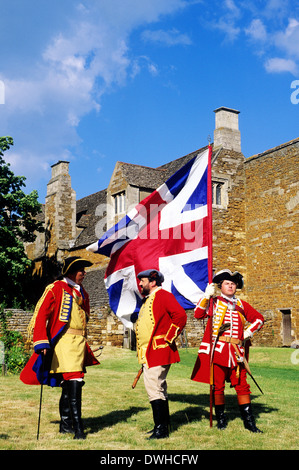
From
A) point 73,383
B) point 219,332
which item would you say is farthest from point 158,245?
point 73,383

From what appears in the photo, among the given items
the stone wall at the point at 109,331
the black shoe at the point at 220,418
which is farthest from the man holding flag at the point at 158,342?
the stone wall at the point at 109,331

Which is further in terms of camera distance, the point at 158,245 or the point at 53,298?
the point at 158,245

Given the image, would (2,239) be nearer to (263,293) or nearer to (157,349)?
(263,293)

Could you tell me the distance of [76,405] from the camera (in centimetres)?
684

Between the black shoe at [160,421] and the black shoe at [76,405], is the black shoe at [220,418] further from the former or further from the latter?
the black shoe at [76,405]

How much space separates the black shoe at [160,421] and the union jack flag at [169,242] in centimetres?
156

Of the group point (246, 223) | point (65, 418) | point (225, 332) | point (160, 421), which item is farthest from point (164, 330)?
point (246, 223)

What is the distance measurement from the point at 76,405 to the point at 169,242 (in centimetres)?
272

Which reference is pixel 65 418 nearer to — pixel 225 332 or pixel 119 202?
pixel 225 332

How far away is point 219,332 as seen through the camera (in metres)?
7.41

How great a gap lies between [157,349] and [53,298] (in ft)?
4.57

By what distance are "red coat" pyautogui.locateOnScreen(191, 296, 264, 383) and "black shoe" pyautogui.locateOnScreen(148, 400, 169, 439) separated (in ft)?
2.87

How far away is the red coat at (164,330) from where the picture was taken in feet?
22.9

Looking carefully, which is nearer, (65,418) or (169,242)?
(65,418)
